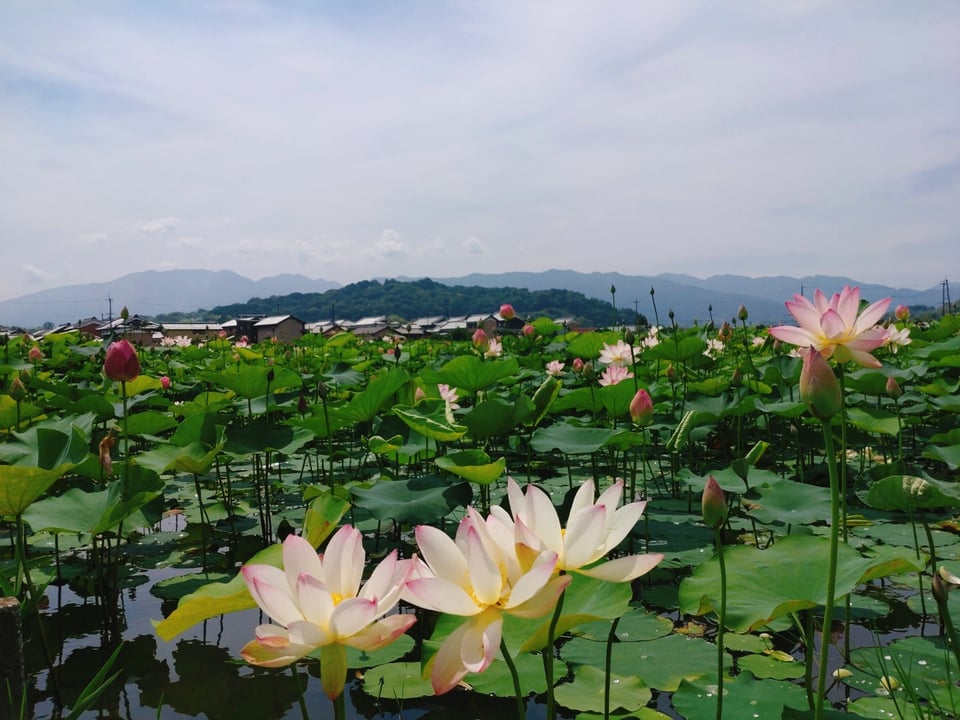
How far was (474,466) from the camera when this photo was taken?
69.4 inches

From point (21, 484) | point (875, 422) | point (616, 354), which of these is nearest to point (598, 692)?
point (21, 484)

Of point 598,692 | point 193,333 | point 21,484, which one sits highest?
point 21,484

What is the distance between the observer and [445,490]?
75.9 inches

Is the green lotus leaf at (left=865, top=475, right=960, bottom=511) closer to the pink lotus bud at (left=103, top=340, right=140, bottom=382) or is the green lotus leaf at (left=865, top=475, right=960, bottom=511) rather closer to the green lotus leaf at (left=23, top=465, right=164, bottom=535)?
the green lotus leaf at (left=23, top=465, right=164, bottom=535)

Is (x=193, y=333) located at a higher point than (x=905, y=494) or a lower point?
lower

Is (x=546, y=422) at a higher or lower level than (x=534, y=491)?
lower

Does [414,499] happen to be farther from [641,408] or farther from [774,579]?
[774,579]

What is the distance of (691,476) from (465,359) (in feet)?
3.47

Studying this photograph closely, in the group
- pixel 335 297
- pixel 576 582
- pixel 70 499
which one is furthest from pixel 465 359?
pixel 335 297

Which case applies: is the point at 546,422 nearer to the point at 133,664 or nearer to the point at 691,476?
the point at 691,476

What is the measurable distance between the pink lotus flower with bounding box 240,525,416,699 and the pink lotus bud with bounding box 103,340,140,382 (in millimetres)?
1349

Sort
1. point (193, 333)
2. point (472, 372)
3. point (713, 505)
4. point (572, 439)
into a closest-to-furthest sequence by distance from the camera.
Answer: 1. point (713, 505)
2. point (572, 439)
3. point (472, 372)
4. point (193, 333)

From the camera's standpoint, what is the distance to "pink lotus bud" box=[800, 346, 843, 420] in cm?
102

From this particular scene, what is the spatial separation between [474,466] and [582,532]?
1.04m
